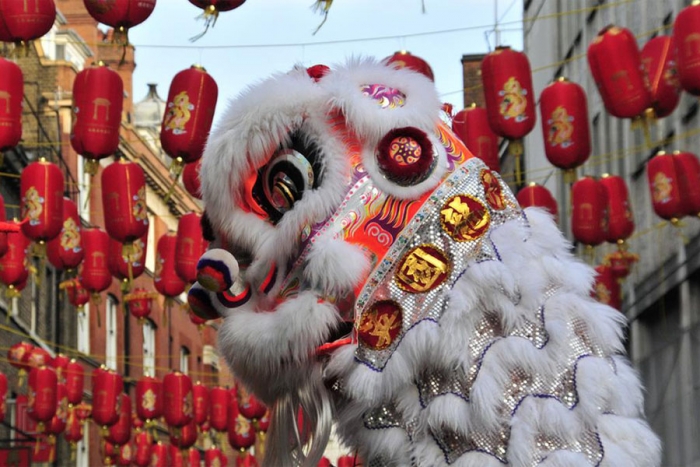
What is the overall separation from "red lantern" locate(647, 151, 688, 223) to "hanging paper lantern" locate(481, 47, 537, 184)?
4.45 feet

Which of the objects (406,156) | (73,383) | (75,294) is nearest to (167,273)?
(75,294)

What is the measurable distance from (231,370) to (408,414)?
425 millimetres

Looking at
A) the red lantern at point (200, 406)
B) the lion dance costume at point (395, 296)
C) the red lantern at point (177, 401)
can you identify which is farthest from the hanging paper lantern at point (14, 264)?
the lion dance costume at point (395, 296)

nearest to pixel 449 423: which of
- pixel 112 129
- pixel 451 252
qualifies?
pixel 451 252

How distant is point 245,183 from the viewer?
3.12 m

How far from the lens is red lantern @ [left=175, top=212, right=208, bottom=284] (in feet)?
51.8

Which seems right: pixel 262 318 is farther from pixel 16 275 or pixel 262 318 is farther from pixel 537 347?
pixel 16 275

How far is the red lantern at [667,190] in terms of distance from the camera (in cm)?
1341

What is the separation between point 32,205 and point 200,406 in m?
9.72

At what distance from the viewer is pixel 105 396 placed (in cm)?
2264

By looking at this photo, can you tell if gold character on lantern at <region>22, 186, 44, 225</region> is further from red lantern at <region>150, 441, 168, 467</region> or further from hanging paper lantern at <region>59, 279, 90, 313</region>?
red lantern at <region>150, 441, 168, 467</region>

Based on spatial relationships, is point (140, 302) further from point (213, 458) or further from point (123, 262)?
point (213, 458)

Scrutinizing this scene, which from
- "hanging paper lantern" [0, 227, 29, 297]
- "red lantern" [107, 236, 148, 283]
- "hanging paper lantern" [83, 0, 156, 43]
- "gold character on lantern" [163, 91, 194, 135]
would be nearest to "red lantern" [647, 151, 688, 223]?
"gold character on lantern" [163, 91, 194, 135]

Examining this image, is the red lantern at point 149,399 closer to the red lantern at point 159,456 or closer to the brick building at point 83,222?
the brick building at point 83,222
